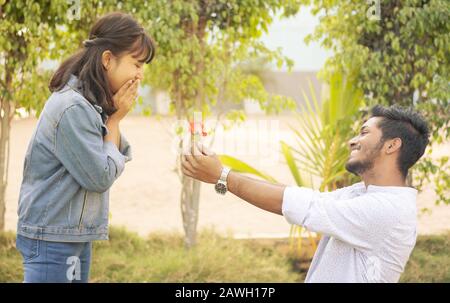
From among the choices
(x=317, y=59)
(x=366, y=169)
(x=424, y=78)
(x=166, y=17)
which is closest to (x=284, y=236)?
(x=424, y=78)

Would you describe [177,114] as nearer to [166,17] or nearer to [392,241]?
[166,17]

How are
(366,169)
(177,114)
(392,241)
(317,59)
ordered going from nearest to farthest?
1. (392,241)
2. (366,169)
3. (177,114)
4. (317,59)

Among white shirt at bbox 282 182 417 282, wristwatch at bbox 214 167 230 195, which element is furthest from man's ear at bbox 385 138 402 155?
wristwatch at bbox 214 167 230 195

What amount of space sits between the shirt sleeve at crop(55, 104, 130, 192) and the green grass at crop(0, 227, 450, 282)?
245 cm

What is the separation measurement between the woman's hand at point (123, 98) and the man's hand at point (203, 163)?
0.40 meters

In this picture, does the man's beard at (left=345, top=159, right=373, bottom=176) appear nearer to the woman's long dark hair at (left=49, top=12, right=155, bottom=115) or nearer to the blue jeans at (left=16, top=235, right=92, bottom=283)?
the woman's long dark hair at (left=49, top=12, right=155, bottom=115)

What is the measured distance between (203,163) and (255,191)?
17 cm

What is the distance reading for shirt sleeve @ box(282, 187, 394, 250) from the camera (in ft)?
6.75

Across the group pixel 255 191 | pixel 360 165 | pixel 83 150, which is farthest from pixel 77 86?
pixel 360 165

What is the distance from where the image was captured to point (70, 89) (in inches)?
90.1

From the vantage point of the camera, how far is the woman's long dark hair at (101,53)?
7.63 ft

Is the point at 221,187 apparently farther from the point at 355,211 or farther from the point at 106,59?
the point at 106,59

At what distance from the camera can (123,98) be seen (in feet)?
7.79

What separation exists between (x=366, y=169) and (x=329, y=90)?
3.00m
